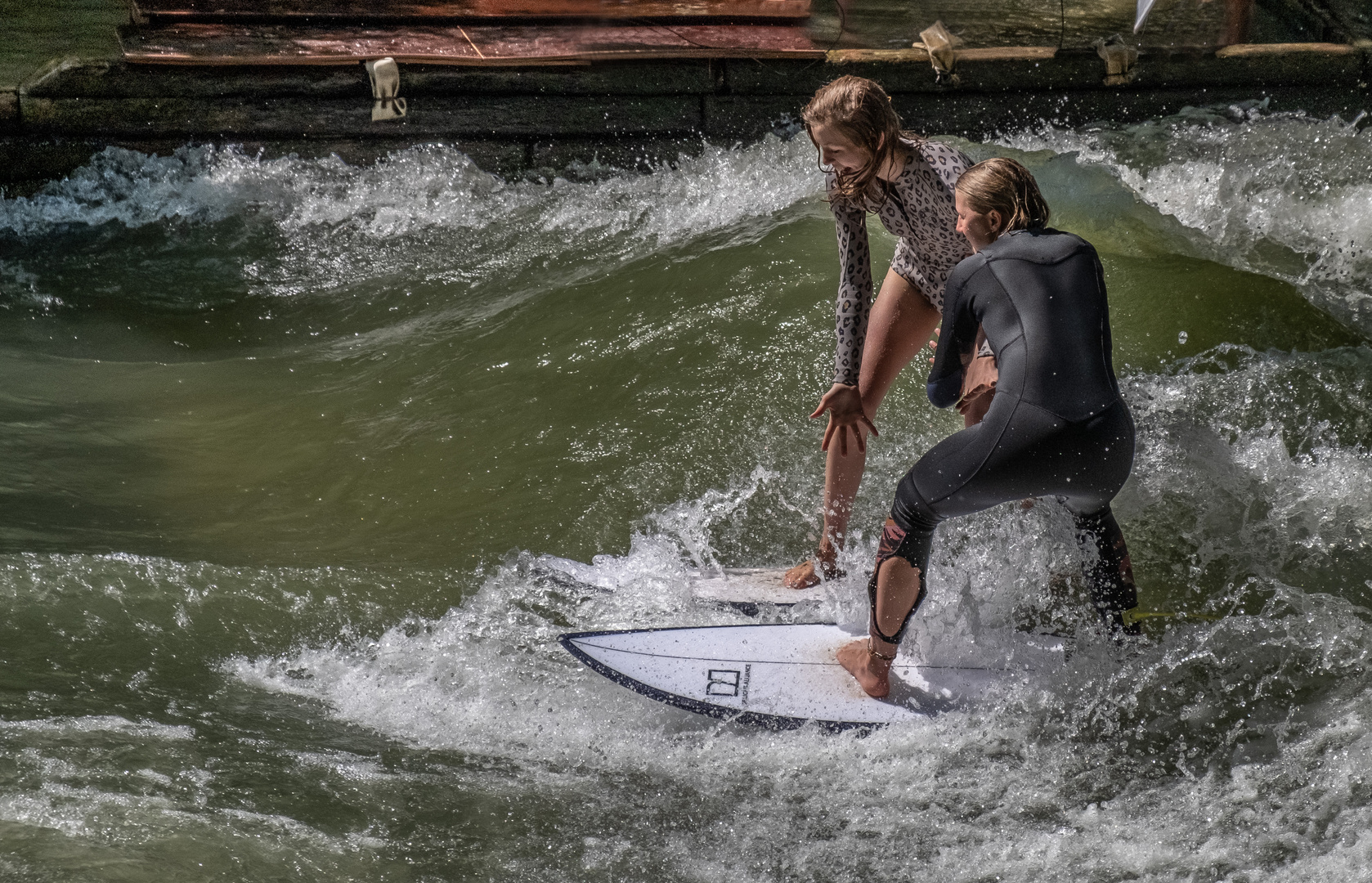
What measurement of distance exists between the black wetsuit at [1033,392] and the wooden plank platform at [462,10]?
5032 mm

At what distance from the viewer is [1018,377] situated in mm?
2867

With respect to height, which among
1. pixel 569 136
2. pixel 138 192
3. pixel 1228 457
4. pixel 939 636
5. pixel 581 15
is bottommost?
pixel 939 636

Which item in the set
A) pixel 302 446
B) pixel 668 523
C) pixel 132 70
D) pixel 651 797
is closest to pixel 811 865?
pixel 651 797

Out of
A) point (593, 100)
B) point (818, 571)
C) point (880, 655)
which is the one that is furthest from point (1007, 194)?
point (593, 100)

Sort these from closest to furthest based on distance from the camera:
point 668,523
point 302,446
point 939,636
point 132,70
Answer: point 939,636 < point 668,523 < point 302,446 < point 132,70

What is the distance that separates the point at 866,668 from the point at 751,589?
0.62 metres

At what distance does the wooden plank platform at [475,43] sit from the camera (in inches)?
274

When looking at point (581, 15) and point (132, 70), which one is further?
point (581, 15)

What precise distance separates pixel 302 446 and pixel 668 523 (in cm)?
167

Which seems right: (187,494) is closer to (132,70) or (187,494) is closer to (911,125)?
(132,70)

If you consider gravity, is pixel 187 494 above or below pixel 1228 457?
below

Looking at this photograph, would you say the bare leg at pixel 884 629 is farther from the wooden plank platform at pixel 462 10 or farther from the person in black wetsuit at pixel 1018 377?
the wooden plank platform at pixel 462 10

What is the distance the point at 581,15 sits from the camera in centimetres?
734

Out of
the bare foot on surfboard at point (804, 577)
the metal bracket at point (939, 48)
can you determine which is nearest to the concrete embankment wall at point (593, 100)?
the metal bracket at point (939, 48)
